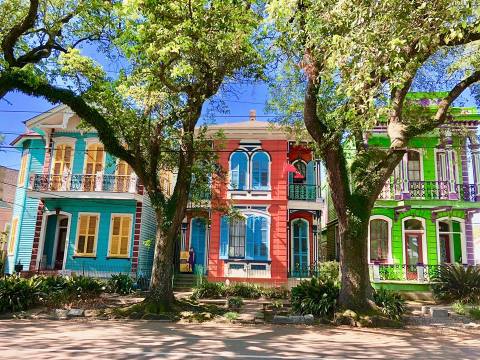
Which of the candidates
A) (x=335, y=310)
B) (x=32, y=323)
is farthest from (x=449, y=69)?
(x=32, y=323)

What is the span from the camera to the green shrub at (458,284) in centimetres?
1647

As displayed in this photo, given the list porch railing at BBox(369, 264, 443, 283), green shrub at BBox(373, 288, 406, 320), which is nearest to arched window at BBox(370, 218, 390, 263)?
porch railing at BBox(369, 264, 443, 283)

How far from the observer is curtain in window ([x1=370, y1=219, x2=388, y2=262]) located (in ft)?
67.3

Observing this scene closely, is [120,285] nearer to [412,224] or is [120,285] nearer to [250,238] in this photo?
[250,238]

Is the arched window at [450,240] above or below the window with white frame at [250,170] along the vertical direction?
below

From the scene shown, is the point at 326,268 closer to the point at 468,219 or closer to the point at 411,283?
the point at 411,283

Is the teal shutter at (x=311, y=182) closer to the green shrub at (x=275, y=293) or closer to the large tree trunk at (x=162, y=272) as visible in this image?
the green shrub at (x=275, y=293)

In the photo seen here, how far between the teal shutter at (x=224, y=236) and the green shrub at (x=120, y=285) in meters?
4.68

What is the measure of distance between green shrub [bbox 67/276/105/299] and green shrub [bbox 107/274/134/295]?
136 cm

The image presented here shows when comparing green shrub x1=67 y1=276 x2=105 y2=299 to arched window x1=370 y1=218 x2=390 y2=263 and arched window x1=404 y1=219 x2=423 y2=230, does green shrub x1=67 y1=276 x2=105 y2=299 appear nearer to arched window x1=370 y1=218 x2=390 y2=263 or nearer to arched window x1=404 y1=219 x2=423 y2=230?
arched window x1=370 y1=218 x2=390 y2=263

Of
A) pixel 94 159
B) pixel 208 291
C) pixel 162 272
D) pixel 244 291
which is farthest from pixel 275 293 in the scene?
pixel 94 159

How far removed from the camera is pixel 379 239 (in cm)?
2070

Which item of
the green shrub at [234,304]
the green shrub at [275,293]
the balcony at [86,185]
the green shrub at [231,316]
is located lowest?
the green shrub at [231,316]

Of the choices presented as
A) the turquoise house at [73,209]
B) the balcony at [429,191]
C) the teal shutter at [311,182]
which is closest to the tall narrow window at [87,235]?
the turquoise house at [73,209]
